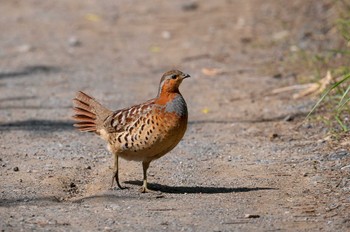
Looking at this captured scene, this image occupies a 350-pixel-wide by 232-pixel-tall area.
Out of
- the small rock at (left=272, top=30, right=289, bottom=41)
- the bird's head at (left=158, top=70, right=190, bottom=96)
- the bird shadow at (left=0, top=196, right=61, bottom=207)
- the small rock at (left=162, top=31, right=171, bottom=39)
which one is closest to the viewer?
the bird shadow at (left=0, top=196, right=61, bottom=207)

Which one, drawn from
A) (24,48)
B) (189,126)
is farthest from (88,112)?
(24,48)

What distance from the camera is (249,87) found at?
1134cm

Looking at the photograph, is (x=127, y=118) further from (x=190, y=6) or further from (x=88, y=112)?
(x=190, y=6)

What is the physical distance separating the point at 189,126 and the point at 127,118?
8.45 ft

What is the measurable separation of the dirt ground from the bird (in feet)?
1.08

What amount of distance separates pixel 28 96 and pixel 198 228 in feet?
18.2

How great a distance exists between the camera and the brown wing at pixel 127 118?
6969mm

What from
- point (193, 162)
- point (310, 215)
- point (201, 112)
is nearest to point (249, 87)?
point (201, 112)

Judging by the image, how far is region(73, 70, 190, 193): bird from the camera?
22.3ft

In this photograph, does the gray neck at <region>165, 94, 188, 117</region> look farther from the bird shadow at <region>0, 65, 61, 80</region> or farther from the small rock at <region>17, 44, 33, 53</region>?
the small rock at <region>17, 44, 33, 53</region>

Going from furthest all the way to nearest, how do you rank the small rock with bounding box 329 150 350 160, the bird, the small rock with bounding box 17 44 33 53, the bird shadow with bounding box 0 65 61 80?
the small rock with bounding box 17 44 33 53 → the bird shadow with bounding box 0 65 61 80 → the small rock with bounding box 329 150 350 160 → the bird

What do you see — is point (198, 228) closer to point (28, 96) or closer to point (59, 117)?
point (59, 117)

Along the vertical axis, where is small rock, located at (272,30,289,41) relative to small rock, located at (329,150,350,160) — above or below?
above

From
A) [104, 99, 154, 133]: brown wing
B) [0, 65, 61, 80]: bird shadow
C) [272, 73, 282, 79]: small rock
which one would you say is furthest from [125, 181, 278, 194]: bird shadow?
[0, 65, 61, 80]: bird shadow
